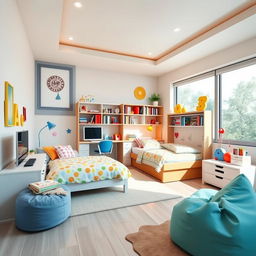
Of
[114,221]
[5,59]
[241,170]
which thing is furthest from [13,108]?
[241,170]

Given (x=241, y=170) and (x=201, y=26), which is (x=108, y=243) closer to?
(x=241, y=170)

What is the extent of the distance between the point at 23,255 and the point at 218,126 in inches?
159

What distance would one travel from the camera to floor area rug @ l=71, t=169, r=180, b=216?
259 centimetres

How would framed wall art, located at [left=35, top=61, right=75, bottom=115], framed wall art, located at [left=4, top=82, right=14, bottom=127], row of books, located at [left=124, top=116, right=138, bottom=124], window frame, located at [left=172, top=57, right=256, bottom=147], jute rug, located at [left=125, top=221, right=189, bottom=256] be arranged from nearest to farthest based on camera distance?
jute rug, located at [left=125, top=221, right=189, bottom=256]
framed wall art, located at [left=4, top=82, right=14, bottom=127]
window frame, located at [left=172, top=57, right=256, bottom=147]
framed wall art, located at [left=35, top=61, right=75, bottom=115]
row of books, located at [left=124, top=116, right=138, bottom=124]

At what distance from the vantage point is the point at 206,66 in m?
4.21

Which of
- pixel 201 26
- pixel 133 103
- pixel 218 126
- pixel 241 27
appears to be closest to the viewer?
pixel 241 27

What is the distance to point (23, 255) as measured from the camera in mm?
1619

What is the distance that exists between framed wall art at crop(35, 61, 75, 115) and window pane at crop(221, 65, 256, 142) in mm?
3741

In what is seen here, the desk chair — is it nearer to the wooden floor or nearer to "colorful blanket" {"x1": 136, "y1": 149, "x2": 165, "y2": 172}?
"colorful blanket" {"x1": 136, "y1": 149, "x2": 165, "y2": 172}

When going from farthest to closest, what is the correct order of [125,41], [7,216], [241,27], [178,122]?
[178,122] < [125,41] < [241,27] < [7,216]

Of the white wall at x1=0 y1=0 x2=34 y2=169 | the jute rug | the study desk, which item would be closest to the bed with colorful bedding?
the white wall at x1=0 y1=0 x2=34 y2=169

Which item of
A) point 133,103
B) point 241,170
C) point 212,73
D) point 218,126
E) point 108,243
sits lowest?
point 108,243

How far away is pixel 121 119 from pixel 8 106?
3202 millimetres

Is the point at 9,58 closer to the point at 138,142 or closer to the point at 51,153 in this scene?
the point at 51,153
